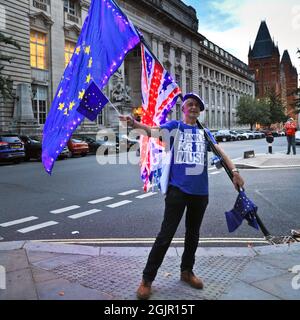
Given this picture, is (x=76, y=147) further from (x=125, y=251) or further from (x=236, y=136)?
(x=236, y=136)

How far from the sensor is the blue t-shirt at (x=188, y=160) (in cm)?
416

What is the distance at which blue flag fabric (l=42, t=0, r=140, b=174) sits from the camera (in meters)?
4.51

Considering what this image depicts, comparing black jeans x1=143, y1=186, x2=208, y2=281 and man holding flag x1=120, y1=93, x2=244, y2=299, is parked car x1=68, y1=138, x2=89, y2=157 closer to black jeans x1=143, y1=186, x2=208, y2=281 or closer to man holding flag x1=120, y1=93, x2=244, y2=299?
man holding flag x1=120, y1=93, x2=244, y2=299

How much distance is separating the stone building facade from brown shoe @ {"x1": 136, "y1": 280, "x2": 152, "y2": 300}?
2927cm

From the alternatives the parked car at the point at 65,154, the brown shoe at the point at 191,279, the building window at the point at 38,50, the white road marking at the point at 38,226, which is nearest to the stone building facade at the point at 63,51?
the building window at the point at 38,50

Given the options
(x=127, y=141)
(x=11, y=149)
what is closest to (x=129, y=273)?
(x=11, y=149)

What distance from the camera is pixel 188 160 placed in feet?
13.9

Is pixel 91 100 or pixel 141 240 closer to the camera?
pixel 91 100

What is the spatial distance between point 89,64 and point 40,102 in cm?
3339

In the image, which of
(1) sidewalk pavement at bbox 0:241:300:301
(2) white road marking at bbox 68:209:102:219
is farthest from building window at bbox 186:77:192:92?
(1) sidewalk pavement at bbox 0:241:300:301

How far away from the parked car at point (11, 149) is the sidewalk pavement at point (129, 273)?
1626 centimetres

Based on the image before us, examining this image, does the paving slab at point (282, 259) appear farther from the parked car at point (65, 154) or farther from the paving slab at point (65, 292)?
the parked car at point (65, 154)
